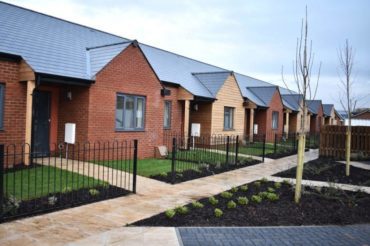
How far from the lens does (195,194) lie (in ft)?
27.1

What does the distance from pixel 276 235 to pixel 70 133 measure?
8.51 meters

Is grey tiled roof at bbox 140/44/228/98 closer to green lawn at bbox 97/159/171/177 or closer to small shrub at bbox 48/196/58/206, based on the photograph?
green lawn at bbox 97/159/171/177

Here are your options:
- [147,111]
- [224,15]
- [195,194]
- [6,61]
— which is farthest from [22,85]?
[224,15]

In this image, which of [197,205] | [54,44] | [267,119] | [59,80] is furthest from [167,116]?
[267,119]

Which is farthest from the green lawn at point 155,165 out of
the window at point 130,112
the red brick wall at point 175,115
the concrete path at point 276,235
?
the concrete path at point 276,235

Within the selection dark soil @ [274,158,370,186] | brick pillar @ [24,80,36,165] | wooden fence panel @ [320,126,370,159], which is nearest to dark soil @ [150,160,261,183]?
dark soil @ [274,158,370,186]

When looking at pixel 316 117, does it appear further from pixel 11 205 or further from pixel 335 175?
pixel 11 205

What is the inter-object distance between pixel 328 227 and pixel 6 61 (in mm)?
9494

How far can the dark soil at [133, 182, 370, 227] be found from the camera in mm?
6043

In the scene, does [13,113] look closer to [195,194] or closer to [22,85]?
[22,85]

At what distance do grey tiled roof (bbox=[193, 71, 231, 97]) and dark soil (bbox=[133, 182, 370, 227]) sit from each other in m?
12.5

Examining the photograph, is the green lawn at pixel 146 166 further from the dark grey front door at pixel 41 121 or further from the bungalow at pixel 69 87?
the dark grey front door at pixel 41 121

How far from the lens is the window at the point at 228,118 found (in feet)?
71.1

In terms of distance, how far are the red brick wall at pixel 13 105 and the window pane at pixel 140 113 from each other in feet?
14.8
